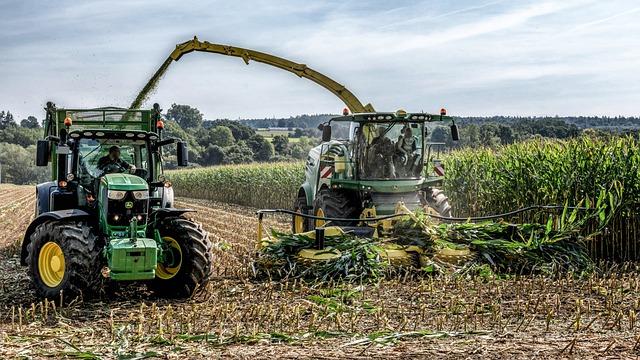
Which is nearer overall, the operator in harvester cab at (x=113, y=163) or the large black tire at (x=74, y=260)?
the large black tire at (x=74, y=260)

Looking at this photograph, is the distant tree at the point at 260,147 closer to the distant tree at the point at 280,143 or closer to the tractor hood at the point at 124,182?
the distant tree at the point at 280,143

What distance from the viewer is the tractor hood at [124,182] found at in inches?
347

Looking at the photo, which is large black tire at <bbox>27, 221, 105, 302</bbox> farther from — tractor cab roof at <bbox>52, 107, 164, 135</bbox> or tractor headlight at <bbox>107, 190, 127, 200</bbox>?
tractor cab roof at <bbox>52, 107, 164, 135</bbox>

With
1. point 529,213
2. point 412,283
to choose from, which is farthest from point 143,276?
point 529,213

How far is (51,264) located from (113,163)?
1.65 m

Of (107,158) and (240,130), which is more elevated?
(240,130)

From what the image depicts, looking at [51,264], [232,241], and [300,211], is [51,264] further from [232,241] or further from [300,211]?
[232,241]

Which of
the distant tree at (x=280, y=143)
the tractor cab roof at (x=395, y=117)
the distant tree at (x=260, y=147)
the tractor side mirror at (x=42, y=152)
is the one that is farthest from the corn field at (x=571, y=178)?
the distant tree at (x=280, y=143)

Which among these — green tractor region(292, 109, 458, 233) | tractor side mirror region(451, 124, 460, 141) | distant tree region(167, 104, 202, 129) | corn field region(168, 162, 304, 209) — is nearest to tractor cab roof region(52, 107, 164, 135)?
green tractor region(292, 109, 458, 233)

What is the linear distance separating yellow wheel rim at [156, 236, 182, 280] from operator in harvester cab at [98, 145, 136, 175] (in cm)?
123

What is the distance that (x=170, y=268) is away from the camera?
30.0 ft

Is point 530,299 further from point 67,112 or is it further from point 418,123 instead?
point 67,112

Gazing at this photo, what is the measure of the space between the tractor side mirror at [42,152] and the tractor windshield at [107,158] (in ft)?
1.35

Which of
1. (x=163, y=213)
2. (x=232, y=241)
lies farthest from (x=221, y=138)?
(x=163, y=213)
